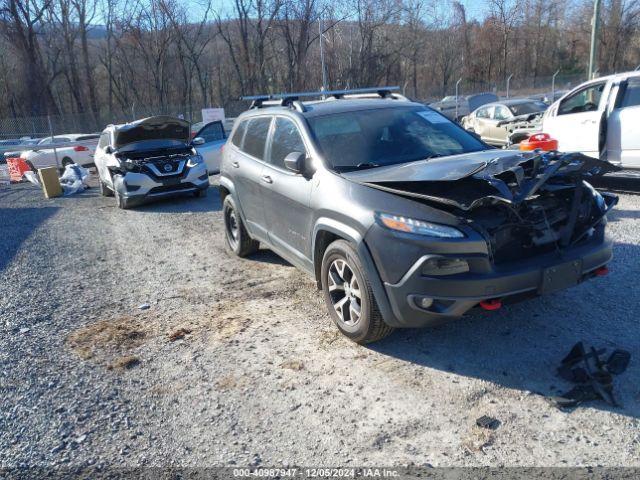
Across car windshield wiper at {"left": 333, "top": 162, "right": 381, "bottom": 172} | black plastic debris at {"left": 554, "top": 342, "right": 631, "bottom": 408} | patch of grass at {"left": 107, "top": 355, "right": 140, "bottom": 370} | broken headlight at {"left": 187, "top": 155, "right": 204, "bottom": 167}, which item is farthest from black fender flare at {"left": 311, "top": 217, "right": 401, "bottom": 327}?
broken headlight at {"left": 187, "top": 155, "right": 204, "bottom": 167}

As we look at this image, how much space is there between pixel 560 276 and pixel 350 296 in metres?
1.45

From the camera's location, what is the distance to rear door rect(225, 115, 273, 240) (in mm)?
5473

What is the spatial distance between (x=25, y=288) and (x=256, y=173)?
9.91ft

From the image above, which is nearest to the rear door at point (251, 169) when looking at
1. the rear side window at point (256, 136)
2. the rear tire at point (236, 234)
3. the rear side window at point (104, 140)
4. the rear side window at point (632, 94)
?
the rear side window at point (256, 136)

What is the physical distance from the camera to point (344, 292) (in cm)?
412

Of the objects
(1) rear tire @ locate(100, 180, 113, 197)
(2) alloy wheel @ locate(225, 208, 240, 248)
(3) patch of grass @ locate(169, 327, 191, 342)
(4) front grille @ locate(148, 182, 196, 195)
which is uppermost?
(2) alloy wheel @ locate(225, 208, 240, 248)

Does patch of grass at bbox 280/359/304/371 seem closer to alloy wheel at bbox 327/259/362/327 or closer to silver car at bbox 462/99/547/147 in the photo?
alloy wheel at bbox 327/259/362/327

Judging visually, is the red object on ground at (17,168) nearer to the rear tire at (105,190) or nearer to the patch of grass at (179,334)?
the rear tire at (105,190)

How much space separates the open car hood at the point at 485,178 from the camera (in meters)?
3.47

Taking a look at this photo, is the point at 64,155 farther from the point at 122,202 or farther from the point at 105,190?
the point at 122,202

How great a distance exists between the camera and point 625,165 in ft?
25.8

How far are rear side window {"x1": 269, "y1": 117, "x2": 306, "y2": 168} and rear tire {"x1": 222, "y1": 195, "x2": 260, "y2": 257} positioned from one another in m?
1.24

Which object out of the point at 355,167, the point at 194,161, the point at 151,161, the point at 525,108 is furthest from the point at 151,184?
the point at 525,108

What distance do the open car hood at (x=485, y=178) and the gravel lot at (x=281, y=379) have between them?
3.72 ft
